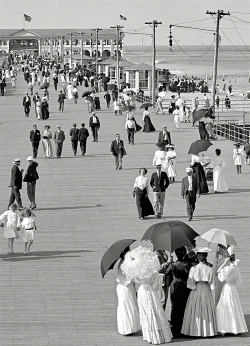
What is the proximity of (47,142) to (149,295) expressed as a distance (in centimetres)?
1795

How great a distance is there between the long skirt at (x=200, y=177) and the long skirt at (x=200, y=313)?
34.5 ft

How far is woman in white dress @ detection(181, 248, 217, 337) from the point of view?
34.7ft

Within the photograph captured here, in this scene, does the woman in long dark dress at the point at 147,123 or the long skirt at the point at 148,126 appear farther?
the long skirt at the point at 148,126

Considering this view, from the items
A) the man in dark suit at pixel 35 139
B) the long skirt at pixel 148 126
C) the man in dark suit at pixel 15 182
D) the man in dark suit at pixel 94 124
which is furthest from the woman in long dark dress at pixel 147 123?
the man in dark suit at pixel 15 182

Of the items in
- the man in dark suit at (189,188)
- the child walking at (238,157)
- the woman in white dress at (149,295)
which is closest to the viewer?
the woman in white dress at (149,295)

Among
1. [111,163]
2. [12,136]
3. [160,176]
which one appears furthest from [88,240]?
[12,136]

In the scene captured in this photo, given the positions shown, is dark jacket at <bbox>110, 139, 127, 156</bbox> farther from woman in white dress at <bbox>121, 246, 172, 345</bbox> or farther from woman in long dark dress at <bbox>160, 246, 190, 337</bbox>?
woman in white dress at <bbox>121, 246, 172, 345</bbox>

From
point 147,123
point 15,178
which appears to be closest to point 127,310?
point 15,178

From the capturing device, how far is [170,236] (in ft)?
36.3

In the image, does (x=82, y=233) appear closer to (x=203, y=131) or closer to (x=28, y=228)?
(x=28, y=228)

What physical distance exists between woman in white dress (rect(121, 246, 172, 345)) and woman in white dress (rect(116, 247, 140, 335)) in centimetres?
23

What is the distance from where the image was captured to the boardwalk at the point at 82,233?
36.9ft

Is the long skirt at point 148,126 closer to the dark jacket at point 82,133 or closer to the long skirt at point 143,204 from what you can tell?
the dark jacket at point 82,133

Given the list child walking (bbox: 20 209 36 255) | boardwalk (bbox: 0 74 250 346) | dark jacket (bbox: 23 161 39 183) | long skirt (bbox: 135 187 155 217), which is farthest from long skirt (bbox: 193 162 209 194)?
child walking (bbox: 20 209 36 255)
